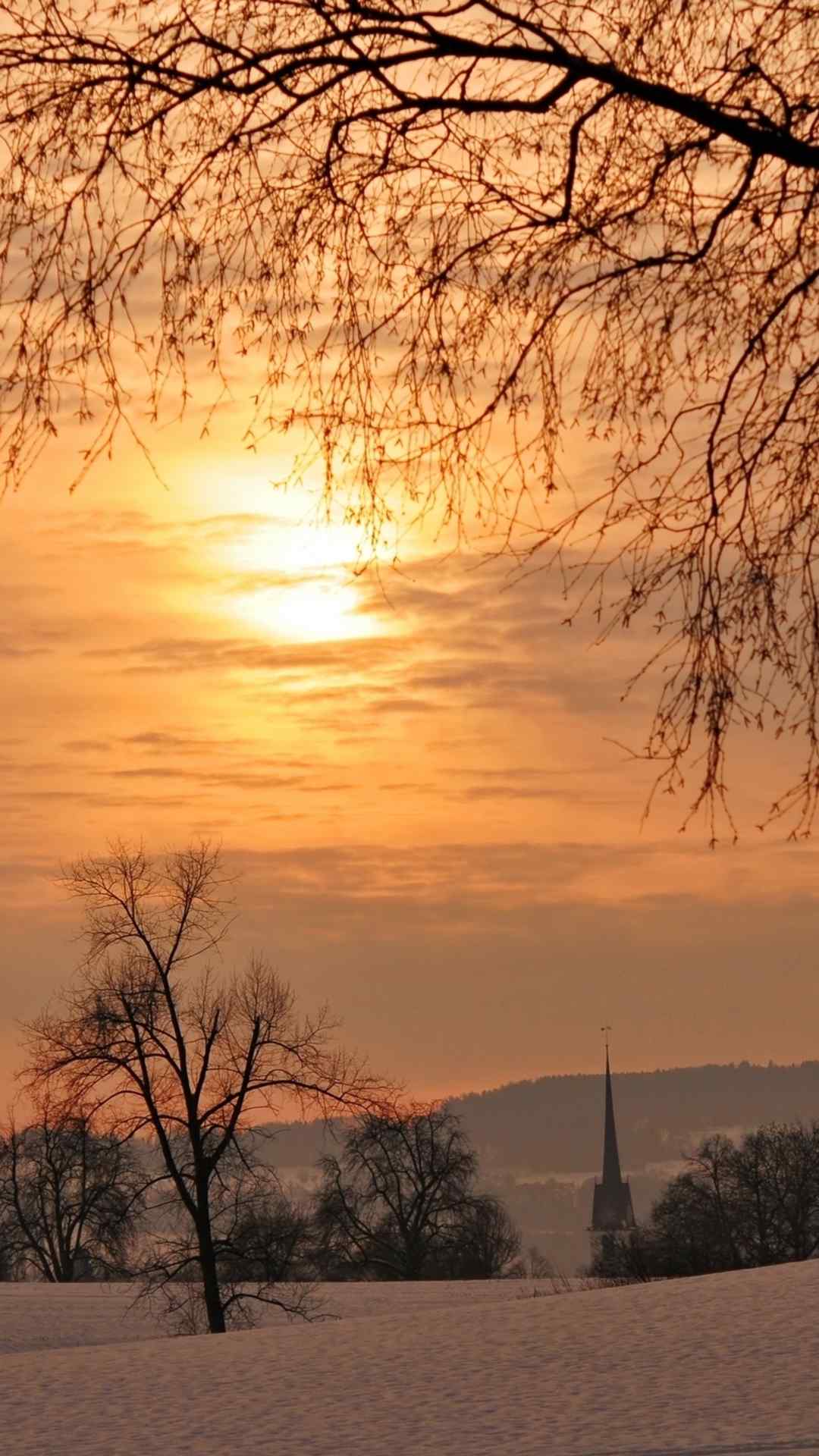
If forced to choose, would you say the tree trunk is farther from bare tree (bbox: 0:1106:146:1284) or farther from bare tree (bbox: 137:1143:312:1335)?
bare tree (bbox: 0:1106:146:1284)

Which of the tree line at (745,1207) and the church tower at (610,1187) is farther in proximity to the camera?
the church tower at (610,1187)

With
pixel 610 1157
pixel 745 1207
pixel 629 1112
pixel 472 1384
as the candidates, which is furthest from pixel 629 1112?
pixel 472 1384

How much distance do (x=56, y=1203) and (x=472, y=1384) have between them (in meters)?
50.7

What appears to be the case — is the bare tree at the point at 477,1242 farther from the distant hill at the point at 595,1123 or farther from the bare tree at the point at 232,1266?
the distant hill at the point at 595,1123

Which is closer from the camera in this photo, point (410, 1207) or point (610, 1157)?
point (410, 1207)

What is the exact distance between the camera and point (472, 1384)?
7.22 meters

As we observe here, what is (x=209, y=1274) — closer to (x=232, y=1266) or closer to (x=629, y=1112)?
(x=232, y=1266)

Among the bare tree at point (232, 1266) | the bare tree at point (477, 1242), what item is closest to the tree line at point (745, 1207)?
the bare tree at point (477, 1242)

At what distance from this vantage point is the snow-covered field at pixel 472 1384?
6109 millimetres

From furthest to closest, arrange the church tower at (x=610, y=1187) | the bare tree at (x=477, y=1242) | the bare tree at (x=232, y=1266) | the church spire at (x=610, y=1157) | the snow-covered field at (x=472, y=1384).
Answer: the church spire at (x=610, y=1157) → the church tower at (x=610, y=1187) → the bare tree at (x=477, y=1242) → the bare tree at (x=232, y=1266) → the snow-covered field at (x=472, y=1384)

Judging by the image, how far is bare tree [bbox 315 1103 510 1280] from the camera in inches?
2219

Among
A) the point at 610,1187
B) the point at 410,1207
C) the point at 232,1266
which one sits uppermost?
the point at 610,1187

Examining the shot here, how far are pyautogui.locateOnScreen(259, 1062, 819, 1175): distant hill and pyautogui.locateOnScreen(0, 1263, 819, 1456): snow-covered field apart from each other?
527 feet

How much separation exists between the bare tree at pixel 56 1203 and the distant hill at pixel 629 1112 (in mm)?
111409
